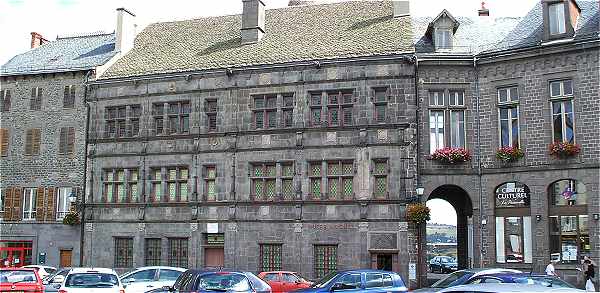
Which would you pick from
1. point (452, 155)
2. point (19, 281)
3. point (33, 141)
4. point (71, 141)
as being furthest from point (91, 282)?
point (33, 141)

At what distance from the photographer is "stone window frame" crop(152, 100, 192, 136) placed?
3244cm

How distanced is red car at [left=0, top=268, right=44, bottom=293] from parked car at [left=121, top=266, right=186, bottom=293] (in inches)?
106

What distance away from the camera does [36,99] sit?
1410 inches

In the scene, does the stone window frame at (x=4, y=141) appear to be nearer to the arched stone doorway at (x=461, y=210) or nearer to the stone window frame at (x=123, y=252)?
the stone window frame at (x=123, y=252)

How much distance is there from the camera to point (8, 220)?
35.0 m

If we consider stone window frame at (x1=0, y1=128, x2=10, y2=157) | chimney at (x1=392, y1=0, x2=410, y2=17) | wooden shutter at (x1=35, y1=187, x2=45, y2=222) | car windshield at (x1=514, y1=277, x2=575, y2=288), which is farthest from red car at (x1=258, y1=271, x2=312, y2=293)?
stone window frame at (x1=0, y1=128, x2=10, y2=157)

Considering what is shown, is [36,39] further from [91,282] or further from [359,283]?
[359,283]


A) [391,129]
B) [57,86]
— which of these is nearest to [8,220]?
[57,86]

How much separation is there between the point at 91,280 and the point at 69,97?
19.1 m

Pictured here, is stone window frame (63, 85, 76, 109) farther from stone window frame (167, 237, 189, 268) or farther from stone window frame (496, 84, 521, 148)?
stone window frame (496, 84, 521, 148)

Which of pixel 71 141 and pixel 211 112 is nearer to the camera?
pixel 211 112

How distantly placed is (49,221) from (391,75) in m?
18.7

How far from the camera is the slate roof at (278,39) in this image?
102ft

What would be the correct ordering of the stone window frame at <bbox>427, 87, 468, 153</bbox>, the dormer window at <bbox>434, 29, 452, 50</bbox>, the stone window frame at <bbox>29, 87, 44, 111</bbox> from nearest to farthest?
the stone window frame at <bbox>427, 87, 468, 153</bbox> < the dormer window at <bbox>434, 29, 452, 50</bbox> < the stone window frame at <bbox>29, 87, 44, 111</bbox>
